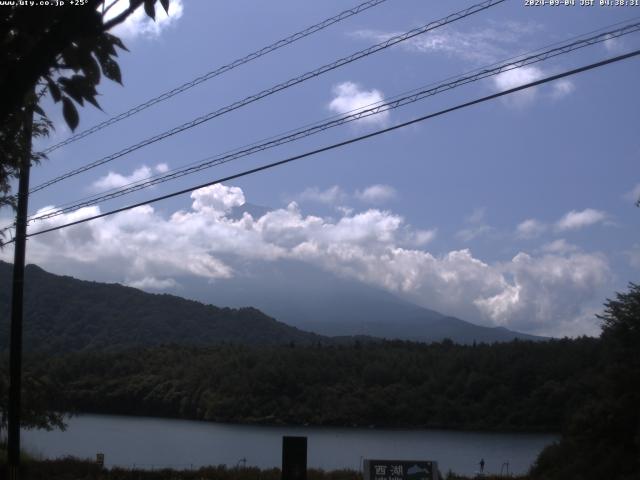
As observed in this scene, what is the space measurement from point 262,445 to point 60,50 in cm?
4730

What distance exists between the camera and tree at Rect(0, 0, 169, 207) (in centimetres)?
375

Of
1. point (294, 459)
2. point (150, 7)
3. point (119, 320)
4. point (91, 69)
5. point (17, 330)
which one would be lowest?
point (294, 459)

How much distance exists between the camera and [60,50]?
3.80m

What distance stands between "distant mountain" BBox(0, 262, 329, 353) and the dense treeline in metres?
10.5

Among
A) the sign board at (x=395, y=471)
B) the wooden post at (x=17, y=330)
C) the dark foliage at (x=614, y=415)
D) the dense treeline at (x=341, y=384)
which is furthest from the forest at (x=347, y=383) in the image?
the sign board at (x=395, y=471)

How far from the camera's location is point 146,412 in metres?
69.3

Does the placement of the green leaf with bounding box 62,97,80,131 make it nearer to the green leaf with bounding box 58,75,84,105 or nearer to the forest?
the green leaf with bounding box 58,75,84,105

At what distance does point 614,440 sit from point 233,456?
25027 millimetres

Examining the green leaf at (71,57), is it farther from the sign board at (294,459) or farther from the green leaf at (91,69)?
the sign board at (294,459)

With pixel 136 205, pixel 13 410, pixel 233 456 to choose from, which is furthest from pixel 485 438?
pixel 136 205

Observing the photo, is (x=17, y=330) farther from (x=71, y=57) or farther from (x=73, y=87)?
(x=71, y=57)

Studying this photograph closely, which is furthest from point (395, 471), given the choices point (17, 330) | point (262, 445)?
point (262, 445)

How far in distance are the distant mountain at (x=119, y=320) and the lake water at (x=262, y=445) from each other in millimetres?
15811

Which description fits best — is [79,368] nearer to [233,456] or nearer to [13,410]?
[233,456]
